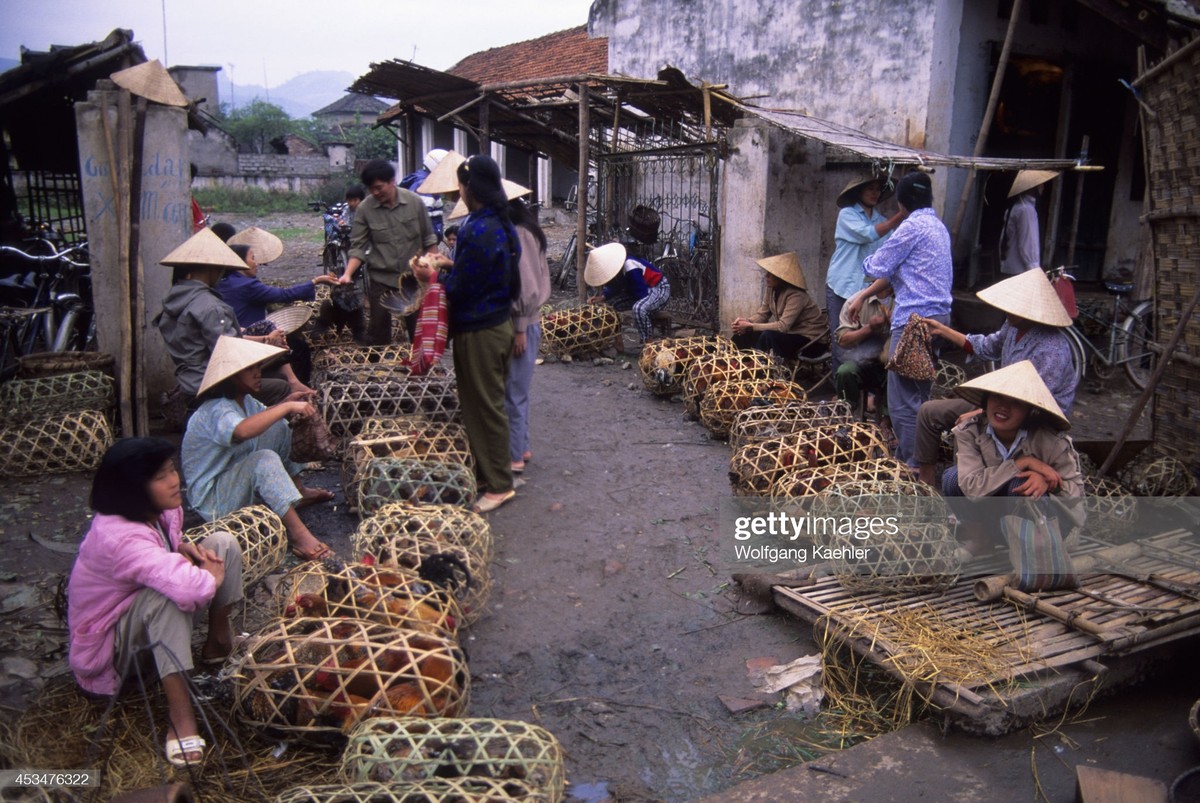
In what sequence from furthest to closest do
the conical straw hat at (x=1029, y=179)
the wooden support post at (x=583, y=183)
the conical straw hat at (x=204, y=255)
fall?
the wooden support post at (x=583, y=183) → the conical straw hat at (x=1029, y=179) → the conical straw hat at (x=204, y=255)

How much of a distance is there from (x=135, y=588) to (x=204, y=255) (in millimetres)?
2713

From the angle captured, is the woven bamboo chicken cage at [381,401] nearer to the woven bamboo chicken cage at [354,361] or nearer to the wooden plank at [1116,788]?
the woven bamboo chicken cage at [354,361]

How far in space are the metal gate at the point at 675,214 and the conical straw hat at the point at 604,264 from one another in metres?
1.00

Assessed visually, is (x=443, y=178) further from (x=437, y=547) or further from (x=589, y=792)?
(x=589, y=792)

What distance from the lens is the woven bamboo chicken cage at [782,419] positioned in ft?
17.9

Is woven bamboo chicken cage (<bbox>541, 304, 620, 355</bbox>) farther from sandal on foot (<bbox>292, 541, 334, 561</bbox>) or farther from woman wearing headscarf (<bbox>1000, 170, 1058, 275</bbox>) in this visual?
sandal on foot (<bbox>292, 541, 334, 561</bbox>)

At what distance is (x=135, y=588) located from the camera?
117 inches

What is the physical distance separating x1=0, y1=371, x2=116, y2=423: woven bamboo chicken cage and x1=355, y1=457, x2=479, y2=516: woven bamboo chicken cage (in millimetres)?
2500

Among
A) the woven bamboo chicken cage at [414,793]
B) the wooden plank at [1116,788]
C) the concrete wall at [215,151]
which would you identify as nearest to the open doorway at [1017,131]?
the wooden plank at [1116,788]

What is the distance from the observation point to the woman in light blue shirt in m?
6.48

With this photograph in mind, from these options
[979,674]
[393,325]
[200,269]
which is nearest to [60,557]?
[200,269]

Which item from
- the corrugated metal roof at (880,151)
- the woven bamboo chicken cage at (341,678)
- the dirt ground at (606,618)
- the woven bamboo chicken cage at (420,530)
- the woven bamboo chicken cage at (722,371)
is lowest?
the dirt ground at (606,618)

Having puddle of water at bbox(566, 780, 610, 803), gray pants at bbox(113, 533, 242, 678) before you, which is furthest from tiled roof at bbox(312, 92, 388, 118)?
puddle of water at bbox(566, 780, 610, 803)

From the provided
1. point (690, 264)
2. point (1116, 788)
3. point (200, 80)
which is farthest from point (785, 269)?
point (200, 80)
